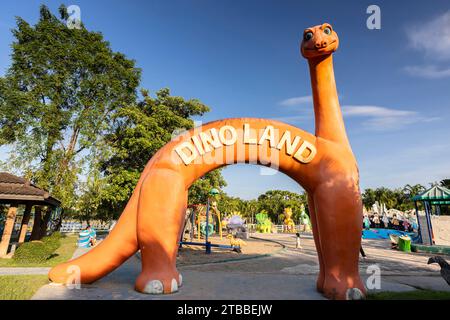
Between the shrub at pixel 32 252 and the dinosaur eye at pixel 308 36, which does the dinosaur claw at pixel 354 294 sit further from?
the shrub at pixel 32 252

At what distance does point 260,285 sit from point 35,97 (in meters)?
20.3

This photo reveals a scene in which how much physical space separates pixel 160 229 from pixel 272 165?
120 inches

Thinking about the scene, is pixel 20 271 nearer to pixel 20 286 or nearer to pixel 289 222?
pixel 20 286

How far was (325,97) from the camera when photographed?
711cm

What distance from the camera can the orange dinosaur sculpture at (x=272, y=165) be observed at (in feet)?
19.8

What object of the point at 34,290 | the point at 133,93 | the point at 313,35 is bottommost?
the point at 34,290

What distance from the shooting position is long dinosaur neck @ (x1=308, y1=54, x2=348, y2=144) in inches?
275

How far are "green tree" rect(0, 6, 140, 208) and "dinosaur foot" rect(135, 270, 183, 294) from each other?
15.5 meters

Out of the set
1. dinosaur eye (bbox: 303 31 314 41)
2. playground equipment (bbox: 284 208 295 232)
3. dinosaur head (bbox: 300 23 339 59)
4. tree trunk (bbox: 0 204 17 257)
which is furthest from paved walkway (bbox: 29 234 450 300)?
playground equipment (bbox: 284 208 295 232)

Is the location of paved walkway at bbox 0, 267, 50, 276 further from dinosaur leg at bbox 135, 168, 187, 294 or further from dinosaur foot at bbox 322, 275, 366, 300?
dinosaur foot at bbox 322, 275, 366, 300

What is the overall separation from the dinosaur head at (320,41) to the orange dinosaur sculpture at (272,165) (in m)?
0.02
